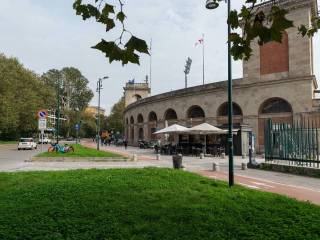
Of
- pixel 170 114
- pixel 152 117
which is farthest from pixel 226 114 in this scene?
pixel 152 117

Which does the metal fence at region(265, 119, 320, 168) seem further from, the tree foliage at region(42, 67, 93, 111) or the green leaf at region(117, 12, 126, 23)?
the tree foliage at region(42, 67, 93, 111)

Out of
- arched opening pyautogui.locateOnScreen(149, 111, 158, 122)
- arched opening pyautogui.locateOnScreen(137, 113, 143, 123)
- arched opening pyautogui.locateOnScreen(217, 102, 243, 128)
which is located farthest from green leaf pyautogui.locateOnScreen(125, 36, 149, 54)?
arched opening pyautogui.locateOnScreen(137, 113, 143, 123)

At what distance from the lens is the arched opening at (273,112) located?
37500 millimetres

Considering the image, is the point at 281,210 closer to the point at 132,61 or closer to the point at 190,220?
the point at 190,220

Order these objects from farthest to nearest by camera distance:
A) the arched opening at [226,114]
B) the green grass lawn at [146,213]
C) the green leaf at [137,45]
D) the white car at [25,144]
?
the white car at [25,144]
the arched opening at [226,114]
the green grass lawn at [146,213]
the green leaf at [137,45]

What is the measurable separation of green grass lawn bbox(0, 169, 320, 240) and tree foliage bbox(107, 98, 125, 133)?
99902 millimetres

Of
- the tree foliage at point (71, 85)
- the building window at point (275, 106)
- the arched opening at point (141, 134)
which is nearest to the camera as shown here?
the building window at point (275, 106)

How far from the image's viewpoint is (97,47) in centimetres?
404

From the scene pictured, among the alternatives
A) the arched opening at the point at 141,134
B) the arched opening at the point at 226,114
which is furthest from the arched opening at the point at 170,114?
the arched opening at the point at 141,134

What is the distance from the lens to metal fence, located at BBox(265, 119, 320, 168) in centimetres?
1979

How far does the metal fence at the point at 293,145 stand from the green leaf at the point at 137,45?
54.9 ft

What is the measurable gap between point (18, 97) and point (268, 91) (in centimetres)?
4915

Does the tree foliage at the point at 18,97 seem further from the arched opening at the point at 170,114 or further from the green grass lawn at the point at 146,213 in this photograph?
the green grass lawn at the point at 146,213

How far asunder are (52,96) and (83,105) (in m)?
25.8
